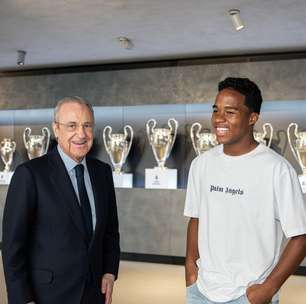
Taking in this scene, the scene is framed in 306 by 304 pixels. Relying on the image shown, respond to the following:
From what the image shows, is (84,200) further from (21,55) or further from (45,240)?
(21,55)

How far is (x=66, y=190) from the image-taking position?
167cm

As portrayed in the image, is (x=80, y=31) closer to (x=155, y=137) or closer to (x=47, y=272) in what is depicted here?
(x=155, y=137)

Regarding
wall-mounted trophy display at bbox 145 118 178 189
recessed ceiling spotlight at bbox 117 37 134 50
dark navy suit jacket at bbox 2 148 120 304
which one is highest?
recessed ceiling spotlight at bbox 117 37 134 50

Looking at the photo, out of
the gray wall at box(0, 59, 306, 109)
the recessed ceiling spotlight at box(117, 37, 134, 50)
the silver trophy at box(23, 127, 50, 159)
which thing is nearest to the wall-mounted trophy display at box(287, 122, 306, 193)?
the gray wall at box(0, 59, 306, 109)

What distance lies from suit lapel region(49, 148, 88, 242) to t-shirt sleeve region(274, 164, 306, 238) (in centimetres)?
64

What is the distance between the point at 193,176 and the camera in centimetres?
179

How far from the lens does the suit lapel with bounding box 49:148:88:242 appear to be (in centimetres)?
164

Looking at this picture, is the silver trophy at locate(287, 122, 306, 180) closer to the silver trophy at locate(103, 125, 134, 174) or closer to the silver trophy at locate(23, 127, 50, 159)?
the silver trophy at locate(103, 125, 134, 174)

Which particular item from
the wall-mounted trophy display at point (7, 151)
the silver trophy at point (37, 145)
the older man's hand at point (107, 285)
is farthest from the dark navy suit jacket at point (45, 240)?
the wall-mounted trophy display at point (7, 151)

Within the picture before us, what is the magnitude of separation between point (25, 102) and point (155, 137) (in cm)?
189

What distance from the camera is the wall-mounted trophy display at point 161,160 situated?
557 centimetres

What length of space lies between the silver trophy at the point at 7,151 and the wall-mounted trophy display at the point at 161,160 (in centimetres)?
193

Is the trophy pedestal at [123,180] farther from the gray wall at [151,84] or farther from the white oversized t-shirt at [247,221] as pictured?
the white oversized t-shirt at [247,221]

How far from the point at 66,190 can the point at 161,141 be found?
13.0ft
